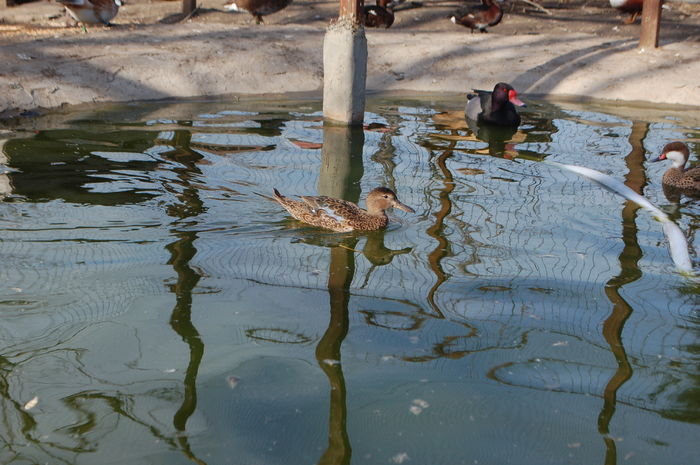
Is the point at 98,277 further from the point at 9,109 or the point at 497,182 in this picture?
the point at 9,109

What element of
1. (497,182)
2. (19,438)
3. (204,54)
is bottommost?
(19,438)

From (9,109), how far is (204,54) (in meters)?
3.43

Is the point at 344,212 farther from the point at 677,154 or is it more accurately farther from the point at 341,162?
the point at 677,154

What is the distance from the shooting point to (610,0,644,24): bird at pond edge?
693 inches

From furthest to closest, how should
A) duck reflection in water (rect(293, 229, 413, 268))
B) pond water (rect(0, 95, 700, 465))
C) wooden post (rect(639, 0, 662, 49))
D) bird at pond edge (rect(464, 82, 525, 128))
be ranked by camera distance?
wooden post (rect(639, 0, 662, 49))
bird at pond edge (rect(464, 82, 525, 128))
duck reflection in water (rect(293, 229, 413, 268))
pond water (rect(0, 95, 700, 465))

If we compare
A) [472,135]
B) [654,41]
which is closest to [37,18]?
[472,135]

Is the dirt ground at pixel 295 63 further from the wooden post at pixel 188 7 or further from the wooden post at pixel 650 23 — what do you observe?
the wooden post at pixel 188 7

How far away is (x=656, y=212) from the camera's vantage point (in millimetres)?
7230

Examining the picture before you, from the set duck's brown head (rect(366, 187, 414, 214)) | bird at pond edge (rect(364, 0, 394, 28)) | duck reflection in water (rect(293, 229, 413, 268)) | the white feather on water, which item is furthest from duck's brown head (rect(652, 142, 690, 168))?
bird at pond edge (rect(364, 0, 394, 28))

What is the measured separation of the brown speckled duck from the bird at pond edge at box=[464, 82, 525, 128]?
4.98 meters

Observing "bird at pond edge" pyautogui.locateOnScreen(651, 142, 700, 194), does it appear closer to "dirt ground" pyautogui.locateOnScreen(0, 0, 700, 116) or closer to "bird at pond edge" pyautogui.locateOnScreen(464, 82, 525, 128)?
"bird at pond edge" pyautogui.locateOnScreen(464, 82, 525, 128)

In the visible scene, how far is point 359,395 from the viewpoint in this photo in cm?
426

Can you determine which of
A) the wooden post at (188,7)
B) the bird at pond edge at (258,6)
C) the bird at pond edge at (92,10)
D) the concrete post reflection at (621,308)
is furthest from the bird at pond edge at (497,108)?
the wooden post at (188,7)

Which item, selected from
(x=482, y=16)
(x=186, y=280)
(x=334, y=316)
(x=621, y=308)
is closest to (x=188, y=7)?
(x=482, y=16)
